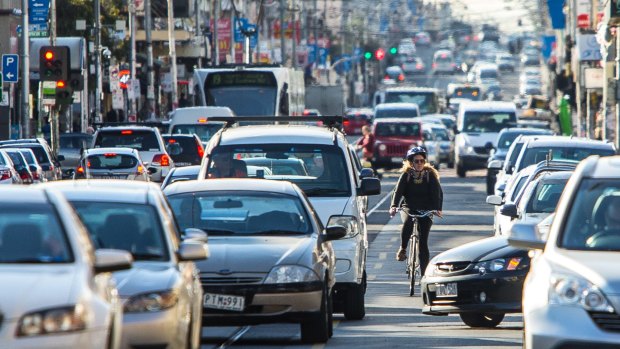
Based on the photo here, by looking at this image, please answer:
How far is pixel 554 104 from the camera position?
382 feet

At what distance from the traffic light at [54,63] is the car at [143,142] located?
153 inches

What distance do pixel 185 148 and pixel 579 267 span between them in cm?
3404

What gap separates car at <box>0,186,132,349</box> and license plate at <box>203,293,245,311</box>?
10.5ft

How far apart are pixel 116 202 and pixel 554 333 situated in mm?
3641

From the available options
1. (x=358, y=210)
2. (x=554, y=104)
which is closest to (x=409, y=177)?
(x=358, y=210)

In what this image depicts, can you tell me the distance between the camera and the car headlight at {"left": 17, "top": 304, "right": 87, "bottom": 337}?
9.23 metres

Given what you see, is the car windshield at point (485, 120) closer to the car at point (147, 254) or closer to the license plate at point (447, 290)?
the license plate at point (447, 290)

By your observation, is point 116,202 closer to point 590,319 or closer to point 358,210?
point 590,319

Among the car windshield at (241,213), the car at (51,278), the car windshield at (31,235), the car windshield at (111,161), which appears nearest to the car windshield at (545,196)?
the car windshield at (241,213)

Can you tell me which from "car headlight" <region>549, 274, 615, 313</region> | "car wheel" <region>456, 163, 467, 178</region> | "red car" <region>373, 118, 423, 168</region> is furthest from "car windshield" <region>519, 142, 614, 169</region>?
"red car" <region>373, 118, 423, 168</region>

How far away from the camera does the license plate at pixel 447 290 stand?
55.9ft

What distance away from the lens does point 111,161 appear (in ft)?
127

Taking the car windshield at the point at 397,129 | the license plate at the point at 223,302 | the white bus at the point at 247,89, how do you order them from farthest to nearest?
1. the car windshield at the point at 397,129
2. the white bus at the point at 247,89
3. the license plate at the point at 223,302

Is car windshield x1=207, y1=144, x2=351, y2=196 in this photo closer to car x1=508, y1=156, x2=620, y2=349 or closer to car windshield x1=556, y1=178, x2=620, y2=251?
car x1=508, y1=156, x2=620, y2=349
